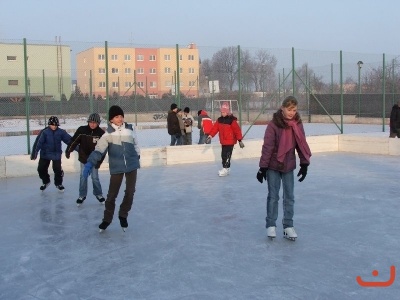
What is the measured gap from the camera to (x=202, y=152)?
1332cm

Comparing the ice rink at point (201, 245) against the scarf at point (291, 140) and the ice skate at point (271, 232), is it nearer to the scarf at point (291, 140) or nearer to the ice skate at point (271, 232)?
the ice skate at point (271, 232)

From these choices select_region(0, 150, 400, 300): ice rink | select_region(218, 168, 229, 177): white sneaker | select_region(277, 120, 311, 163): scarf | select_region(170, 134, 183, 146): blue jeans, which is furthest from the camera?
select_region(170, 134, 183, 146): blue jeans

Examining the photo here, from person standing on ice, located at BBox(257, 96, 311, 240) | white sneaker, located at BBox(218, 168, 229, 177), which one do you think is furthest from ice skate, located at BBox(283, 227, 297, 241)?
white sneaker, located at BBox(218, 168, 229, 177)

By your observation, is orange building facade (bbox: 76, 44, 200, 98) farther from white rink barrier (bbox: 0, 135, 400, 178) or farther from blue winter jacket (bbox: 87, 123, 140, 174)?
blue winter jacket (bbox: 87, 123, 140, 174)

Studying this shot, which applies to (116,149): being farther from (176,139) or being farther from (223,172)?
(176,139)

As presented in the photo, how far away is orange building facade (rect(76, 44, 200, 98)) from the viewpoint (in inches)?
688

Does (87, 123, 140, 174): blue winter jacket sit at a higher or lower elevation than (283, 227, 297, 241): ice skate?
higher

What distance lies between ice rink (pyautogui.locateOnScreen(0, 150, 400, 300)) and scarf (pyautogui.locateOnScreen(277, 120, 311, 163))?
0.99m

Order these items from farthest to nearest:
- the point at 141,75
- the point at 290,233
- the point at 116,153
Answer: the point at 141,75 → the point at 116,153 → the point at 290,233

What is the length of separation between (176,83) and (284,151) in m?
10.1

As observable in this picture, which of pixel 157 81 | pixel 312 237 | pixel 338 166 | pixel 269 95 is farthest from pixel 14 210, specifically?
pixel 157 81

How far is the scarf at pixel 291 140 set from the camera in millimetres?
5582

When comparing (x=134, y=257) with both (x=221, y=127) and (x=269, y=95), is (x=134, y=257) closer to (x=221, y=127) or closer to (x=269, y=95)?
(x=221, y=127)

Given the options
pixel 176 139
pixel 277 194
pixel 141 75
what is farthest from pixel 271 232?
pixel 141 75
